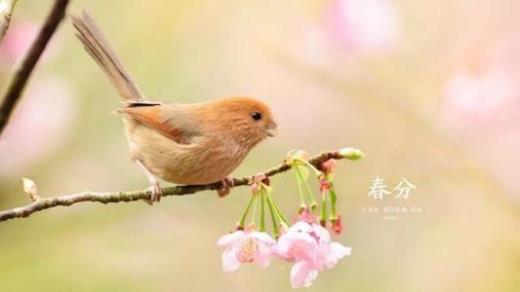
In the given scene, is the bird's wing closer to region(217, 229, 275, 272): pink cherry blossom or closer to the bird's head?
the bird's head

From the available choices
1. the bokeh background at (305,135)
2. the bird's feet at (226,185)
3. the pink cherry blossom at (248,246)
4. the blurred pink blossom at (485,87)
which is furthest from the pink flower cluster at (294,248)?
the blurred pink blossom at (485,87)

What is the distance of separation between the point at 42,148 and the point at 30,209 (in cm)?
40

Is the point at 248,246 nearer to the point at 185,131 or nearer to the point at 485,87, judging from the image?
the point at 185,131

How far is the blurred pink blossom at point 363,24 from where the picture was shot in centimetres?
120

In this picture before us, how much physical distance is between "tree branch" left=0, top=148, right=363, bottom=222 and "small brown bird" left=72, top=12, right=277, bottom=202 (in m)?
0.02

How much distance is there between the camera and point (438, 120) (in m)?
1.24

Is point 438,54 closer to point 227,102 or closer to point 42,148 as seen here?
point 227,102

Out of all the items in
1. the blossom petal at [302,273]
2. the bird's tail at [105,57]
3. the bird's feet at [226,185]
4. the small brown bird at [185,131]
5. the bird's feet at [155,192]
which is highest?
the bird's tail at [105,57]

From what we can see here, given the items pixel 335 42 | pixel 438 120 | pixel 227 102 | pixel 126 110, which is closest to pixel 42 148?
pixel 126 110

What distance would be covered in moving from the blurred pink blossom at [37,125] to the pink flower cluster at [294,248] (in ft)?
1.26

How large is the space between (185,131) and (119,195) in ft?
0.71

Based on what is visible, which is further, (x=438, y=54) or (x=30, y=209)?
(x=438, y=54)

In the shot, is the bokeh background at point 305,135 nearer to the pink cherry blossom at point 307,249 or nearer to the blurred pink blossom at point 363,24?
the blurred pink blossom at point 363,24

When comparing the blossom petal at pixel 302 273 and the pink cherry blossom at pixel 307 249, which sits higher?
the pink cherry blossom at pixel 307 249
